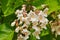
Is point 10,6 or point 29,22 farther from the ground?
point 10,6

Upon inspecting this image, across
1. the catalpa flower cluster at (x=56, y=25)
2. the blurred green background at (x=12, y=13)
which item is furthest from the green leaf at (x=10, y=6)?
the catalpa flower cluster at (x=56, y=25)

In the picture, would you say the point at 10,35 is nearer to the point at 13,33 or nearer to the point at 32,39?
the point at 13,33

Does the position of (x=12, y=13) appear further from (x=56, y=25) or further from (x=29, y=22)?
(x=56, y=25)

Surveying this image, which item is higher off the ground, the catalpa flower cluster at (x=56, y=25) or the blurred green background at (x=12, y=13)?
the blurred green background at (x=12, y=13)

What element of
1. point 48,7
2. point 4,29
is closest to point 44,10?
point 48,7

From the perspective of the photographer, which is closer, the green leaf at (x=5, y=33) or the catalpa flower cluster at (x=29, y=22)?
the catalpa flower cluster at (x=29, y=22)

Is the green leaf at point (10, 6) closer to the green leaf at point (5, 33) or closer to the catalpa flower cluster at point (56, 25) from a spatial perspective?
the green leaf at point (5, 33)

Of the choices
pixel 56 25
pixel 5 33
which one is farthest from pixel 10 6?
pixel 56 25

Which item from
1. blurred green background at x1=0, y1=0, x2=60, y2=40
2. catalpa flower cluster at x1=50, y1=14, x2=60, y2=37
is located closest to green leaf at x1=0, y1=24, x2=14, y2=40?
blurred green background at x1=0, y1=0, x2=60, y2=40
